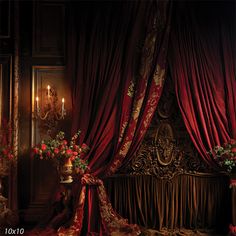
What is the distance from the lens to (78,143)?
3.24 meters

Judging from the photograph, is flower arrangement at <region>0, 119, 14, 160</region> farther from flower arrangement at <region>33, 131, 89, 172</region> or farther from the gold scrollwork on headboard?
the gold scrollwork on headboard

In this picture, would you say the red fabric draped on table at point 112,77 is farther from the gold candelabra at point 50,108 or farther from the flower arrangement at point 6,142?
the flower arrangement at point 6,142

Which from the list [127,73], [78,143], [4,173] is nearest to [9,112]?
[4,173]

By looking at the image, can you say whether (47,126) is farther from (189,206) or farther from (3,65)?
(189,206)

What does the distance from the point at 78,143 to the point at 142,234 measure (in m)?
1.19

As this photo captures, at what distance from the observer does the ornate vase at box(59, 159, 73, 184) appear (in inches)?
118

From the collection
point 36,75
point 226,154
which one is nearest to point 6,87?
point 36,75

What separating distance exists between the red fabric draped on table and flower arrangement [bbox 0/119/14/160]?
0.81 m

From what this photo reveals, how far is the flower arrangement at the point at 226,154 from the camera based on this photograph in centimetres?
302

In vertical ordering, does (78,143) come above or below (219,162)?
above

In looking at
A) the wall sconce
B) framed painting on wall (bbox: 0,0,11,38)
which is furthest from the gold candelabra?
framed painting on wall (bbox: 0,0,11,38)

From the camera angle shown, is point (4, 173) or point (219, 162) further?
point (4, 173)

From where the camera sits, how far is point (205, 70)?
332 centimetres

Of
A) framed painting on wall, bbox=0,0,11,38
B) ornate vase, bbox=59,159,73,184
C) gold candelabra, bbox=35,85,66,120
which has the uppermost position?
framed painting on wall, bbox=0,0,11,38
